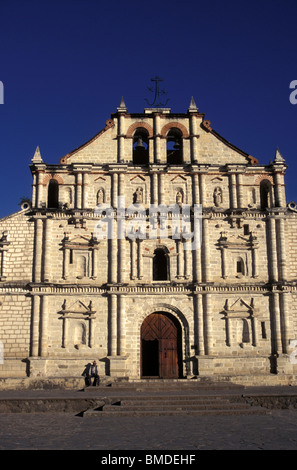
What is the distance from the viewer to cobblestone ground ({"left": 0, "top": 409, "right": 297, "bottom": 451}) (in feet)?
39.1

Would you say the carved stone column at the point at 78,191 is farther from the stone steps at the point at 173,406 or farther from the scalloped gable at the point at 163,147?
the stone steps at the point at 173,406

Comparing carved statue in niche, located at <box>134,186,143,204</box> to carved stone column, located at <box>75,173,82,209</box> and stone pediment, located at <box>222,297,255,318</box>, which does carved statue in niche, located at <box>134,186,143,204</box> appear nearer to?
carved stone column, located at <box>75,173,82,209</box>

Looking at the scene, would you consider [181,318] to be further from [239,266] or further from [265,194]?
[265,194]

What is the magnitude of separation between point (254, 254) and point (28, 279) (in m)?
11.7

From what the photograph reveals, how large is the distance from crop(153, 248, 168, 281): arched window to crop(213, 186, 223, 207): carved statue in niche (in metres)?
3.89

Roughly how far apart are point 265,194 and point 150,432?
55.8 feet

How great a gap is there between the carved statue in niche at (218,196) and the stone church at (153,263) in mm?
79

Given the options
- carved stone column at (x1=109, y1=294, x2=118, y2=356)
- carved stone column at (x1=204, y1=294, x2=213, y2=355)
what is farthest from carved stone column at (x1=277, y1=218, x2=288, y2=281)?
carved stone column at (x1=109, y1=294, x2=118, y2=356)

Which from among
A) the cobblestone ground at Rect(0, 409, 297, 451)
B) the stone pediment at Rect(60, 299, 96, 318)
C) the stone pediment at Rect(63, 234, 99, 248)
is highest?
the stone pediment at Rect(63, 234, 99, 248)

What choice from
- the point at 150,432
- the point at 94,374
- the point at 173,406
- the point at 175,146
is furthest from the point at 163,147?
the point at 150,432

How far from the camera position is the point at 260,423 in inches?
594

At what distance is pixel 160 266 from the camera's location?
1051 inches
